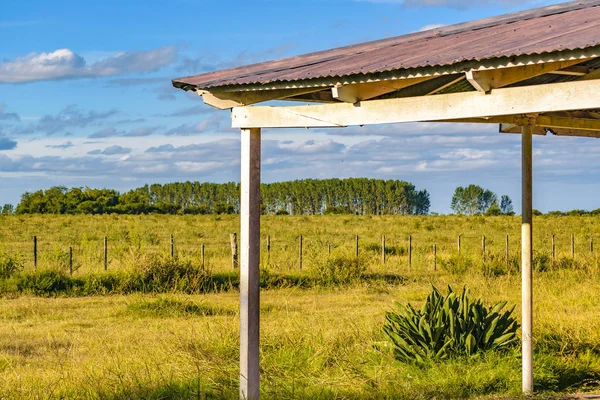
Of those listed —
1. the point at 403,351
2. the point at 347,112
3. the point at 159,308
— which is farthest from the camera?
the point at 159,308

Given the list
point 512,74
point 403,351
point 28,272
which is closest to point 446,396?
point 403,351

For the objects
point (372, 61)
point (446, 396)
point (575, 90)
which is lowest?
point (446, 396)

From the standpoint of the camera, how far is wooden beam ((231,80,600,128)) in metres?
5.32

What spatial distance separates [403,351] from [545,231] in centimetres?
4043

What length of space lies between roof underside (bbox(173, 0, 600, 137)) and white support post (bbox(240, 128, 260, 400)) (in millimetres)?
493

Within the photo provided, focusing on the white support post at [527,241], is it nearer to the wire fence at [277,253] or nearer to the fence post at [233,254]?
the wire fence at [277,253]

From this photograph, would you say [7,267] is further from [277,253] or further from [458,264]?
[458,264]

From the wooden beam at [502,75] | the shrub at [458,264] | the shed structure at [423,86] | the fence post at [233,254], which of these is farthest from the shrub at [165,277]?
the wooden beam at [502,75]

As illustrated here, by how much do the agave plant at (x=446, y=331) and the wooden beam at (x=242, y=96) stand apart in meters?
3.46

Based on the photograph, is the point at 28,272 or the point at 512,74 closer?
the point at 512,74

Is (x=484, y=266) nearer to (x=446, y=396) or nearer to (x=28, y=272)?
(x=28, y=272)

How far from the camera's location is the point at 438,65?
5.79 m

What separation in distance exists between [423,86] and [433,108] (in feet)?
2.52

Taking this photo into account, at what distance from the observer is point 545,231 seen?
47375 mm
